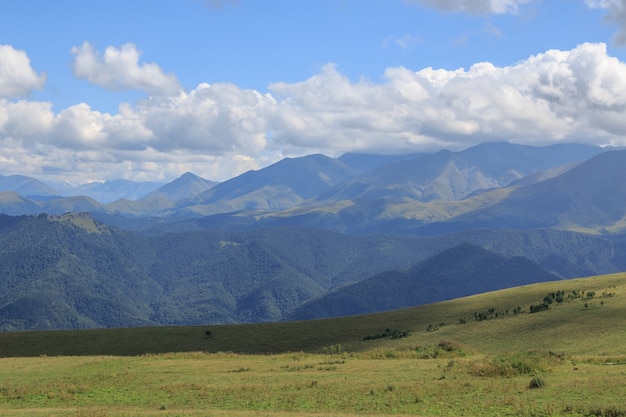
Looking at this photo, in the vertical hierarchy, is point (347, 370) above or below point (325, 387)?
below

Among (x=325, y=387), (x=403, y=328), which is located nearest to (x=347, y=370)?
(x=325, y=387)

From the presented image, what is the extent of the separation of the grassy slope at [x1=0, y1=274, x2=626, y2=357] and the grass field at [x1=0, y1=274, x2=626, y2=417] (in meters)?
0.27

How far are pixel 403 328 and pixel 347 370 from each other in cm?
4084

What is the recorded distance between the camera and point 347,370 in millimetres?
51219

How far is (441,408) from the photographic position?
35438 mm

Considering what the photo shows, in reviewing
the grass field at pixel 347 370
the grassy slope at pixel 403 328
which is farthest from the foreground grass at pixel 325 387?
the grassy slope at pixel 403 328

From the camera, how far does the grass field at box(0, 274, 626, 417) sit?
3678cm

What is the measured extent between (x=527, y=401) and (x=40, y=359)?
50.2 meters

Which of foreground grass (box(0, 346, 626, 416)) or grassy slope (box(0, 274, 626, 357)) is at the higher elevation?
foreground grass (box(0, 346, 626, 416))

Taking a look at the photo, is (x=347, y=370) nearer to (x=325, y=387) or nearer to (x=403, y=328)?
(x=325, y=387)

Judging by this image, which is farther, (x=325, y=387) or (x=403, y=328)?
(x=403, y=328)

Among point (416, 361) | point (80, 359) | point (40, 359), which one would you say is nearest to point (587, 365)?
point (416, 361)

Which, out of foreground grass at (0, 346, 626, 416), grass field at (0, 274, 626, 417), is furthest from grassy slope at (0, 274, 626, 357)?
foreground grass at (0, 346, 626, 416)

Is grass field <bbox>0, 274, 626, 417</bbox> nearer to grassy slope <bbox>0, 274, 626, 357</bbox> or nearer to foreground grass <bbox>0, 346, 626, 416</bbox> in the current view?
foreground grass <bbox>0, 346, 626, 416</bbox>
